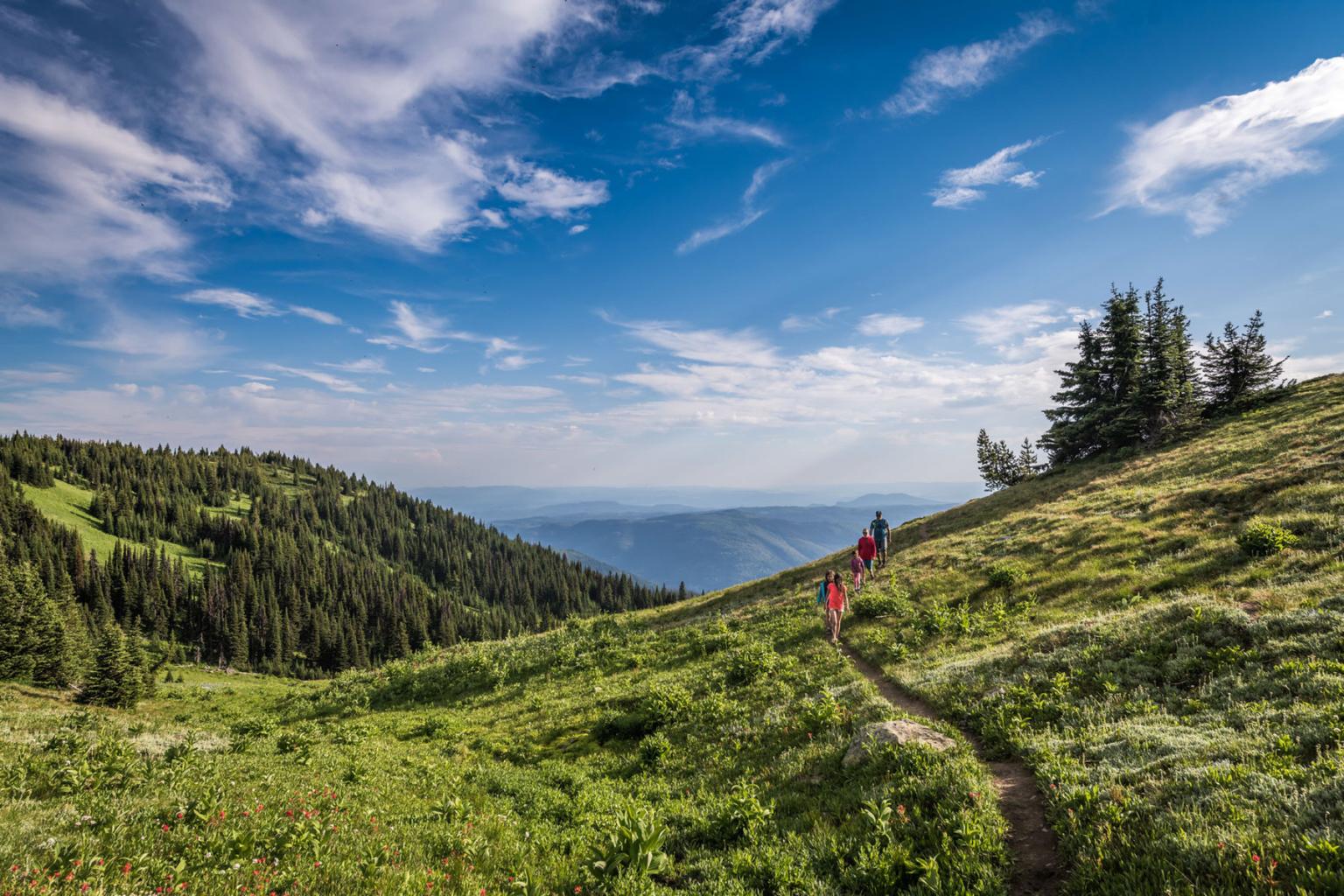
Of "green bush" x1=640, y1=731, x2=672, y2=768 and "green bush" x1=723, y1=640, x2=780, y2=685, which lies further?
"green bush" x1=723, y1=640, x2=780, y2=685

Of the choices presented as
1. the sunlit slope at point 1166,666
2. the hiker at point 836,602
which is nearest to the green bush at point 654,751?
the sunlit slope at point 1166,666

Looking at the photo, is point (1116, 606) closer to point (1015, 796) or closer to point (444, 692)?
point (1015, 796)

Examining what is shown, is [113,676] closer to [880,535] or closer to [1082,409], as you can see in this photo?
[880,535]

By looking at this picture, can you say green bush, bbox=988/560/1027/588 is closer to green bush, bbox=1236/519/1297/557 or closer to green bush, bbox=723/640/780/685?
green bush, bbox=1236/519/1297/557

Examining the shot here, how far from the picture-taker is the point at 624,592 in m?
172

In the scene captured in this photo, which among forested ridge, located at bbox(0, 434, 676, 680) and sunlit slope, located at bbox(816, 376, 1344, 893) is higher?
sunlit slope, located at bbox(816, 376, 1344, 893)

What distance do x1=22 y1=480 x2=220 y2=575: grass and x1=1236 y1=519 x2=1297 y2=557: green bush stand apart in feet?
645

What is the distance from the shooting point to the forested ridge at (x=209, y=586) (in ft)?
317

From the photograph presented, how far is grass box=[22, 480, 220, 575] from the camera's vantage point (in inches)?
5207

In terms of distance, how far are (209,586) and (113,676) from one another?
364ft

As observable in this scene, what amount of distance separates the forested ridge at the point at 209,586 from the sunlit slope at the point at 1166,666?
83818mm

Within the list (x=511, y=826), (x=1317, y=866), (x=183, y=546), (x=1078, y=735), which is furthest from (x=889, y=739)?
(x=183, y=546)

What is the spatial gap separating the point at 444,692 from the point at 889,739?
23.3 metres

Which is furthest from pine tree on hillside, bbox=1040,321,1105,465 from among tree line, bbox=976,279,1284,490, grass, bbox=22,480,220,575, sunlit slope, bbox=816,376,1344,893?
grass, bbox=22,480,220,575
